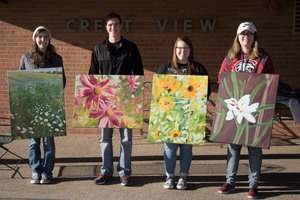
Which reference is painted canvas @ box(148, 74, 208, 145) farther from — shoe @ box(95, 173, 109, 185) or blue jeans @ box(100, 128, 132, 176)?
shoe @ box(95, 173, 109, 185)

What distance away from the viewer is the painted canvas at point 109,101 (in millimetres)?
4766

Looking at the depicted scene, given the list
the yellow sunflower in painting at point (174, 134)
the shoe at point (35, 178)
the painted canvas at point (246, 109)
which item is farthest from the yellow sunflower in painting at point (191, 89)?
the shoe at point (35, 178)

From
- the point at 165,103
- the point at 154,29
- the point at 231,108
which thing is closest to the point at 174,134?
the point at 165,103

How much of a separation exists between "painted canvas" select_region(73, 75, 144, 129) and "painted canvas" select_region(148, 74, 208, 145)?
0.21 m

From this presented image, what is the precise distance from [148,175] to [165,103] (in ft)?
3.71

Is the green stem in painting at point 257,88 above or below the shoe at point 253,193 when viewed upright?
above

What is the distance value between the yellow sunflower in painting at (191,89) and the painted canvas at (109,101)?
19.5 inches

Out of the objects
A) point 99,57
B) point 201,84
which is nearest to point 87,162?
point 99,57

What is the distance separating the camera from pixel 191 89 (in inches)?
180

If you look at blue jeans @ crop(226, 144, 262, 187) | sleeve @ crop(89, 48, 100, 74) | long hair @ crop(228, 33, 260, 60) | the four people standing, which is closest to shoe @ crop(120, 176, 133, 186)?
the four people standing

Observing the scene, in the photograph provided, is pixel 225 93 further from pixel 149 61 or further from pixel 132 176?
pixel 149 61

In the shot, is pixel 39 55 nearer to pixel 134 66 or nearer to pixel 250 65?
pixel 134 66

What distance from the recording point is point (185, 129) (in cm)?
462

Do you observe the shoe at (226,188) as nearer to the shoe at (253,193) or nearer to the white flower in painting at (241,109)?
the shoe at (253,193)
